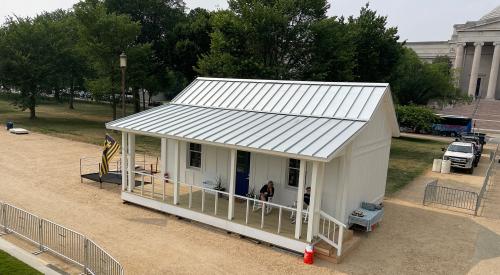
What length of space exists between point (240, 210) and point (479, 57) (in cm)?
9499

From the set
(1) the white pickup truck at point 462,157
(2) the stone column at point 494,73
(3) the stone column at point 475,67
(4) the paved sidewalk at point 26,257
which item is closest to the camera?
(4) the paved sidewalk at point 26,257

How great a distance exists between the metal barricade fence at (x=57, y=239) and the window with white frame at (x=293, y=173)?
7.21m

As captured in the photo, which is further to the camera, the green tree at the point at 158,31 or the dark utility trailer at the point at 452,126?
the dark utility trailer at the point at 452,126

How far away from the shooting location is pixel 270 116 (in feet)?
48.1

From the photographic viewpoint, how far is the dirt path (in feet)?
35.7

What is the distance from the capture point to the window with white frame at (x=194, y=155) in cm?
1652

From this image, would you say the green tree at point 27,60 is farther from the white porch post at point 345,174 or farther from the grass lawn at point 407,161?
the white porch post at point 345,174

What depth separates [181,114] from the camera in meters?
16.0

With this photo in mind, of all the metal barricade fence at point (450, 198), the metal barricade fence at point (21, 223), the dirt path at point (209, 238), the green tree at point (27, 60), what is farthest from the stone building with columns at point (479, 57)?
the metal barricade fence at point (21, 223)

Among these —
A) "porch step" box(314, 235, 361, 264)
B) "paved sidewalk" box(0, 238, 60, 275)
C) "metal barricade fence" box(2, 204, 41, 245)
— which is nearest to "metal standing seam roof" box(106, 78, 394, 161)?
"porch step" box(314, 235, 361, 264)

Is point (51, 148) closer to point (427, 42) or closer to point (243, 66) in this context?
point (243, 66)

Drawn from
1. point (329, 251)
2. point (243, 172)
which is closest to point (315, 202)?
point (329, 251)

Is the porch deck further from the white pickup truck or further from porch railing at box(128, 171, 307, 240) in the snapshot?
the white pickup truck

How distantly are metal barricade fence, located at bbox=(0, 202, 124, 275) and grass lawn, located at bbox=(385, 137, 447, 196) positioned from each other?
1477 centimetres
